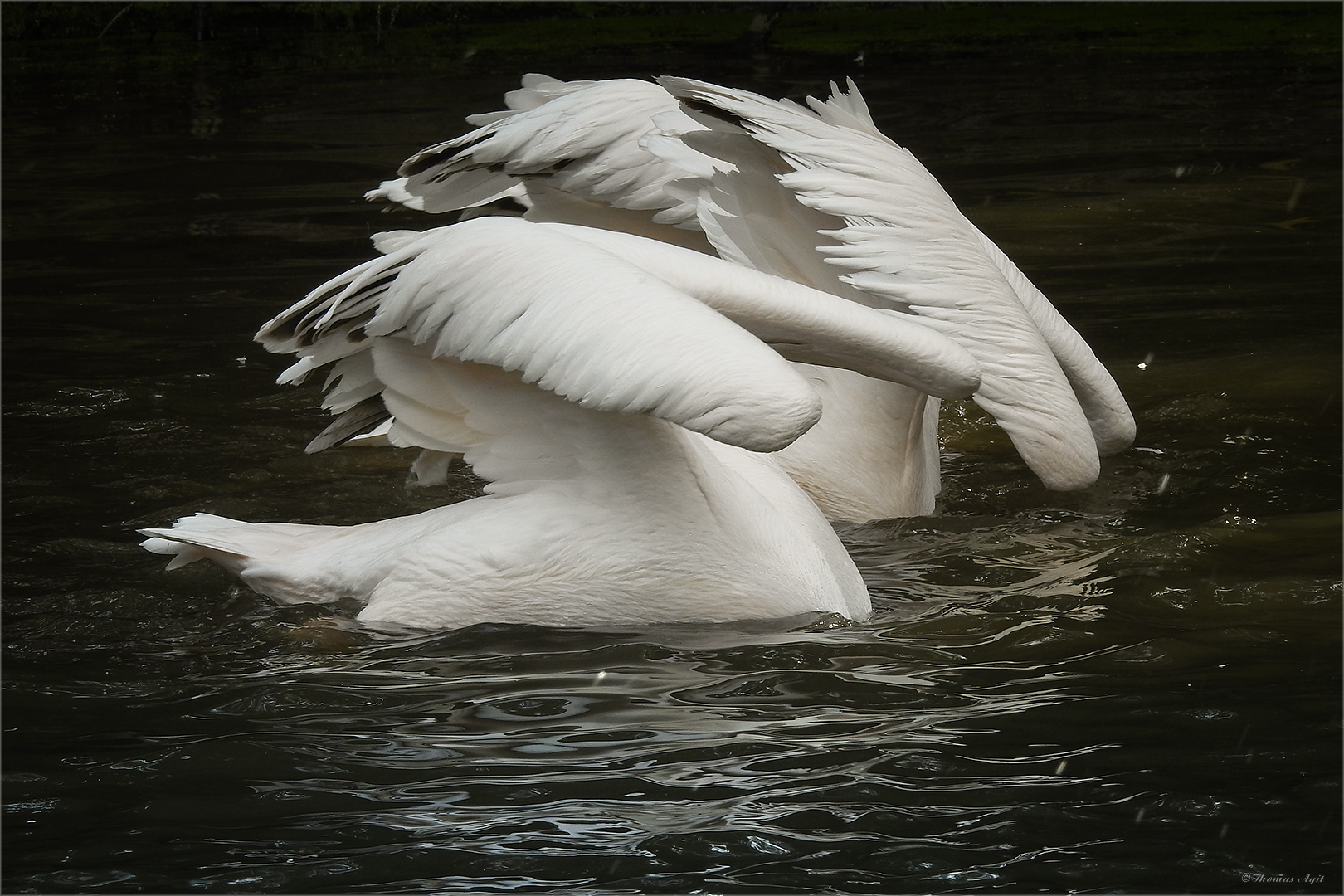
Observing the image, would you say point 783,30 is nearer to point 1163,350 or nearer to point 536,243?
point 1163,350

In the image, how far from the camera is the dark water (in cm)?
268

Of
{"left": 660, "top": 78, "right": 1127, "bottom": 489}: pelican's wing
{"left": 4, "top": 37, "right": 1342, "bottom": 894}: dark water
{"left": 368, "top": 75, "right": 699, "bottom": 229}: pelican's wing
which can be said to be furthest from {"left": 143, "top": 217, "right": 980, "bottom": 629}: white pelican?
{"left": 368, "top": 75, "right": 699, "bottom": 229}: pelican's wing

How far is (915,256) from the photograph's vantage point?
4078 mm

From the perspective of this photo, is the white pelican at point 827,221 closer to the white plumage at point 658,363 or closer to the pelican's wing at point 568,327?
the white plumage at point 658,363

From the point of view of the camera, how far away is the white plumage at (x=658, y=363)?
10.7ft

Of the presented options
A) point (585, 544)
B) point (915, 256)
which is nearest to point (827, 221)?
point (915, 256)

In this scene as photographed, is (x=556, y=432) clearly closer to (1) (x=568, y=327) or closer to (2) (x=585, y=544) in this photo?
(2) (x=585, y=544)

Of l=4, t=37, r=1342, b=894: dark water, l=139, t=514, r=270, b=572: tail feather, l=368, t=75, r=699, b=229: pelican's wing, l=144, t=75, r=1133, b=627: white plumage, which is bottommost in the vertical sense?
l=4, t=37, r=1342, b=894: dark water

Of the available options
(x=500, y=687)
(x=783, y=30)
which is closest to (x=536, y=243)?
(x=500, y=687)

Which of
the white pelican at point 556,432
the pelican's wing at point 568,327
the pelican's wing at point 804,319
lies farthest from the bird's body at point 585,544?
the pelican's wing at point 804,319

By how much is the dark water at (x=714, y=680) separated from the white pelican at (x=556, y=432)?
12cm

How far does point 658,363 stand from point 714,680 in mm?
775

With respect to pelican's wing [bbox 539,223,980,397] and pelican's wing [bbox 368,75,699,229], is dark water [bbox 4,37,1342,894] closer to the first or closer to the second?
pelican's wing [bbox 539,223,980,397]

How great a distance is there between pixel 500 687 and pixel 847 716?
2.56ft
